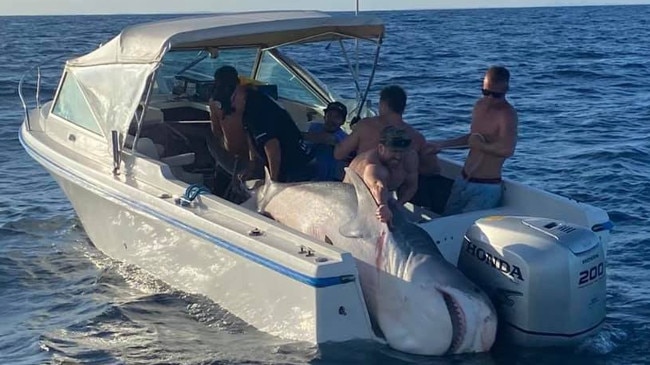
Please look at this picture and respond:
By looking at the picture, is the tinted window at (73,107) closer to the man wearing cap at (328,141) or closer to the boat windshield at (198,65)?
the boat windshield at (198,65)

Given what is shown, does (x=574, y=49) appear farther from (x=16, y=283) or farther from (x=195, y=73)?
(x=16, y=283)

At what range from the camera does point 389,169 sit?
6.52m

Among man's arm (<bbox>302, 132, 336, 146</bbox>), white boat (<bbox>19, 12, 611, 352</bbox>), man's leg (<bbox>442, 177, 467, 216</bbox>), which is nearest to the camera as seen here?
white boat (<bbox>19, 12, 611, 352</bbox>)

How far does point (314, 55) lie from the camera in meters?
30.0

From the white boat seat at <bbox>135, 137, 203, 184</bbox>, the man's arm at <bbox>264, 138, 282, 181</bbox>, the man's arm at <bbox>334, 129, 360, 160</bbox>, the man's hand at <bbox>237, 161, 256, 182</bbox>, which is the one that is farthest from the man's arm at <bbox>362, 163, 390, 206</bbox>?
the white boat seat at <bbox>135, 137, 203, 184</bbox>

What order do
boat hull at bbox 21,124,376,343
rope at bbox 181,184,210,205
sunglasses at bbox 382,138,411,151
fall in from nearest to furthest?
boat hull at bbox 21,124,376,343, sunglasses at bbox 382,138,411,151, rope at bbox 181,184,210,205

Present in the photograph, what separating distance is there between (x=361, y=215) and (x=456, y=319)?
2.80 ft

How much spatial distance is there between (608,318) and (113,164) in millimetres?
3734

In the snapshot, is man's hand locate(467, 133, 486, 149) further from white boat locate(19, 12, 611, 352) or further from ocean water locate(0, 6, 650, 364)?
ocean water locate(0, 6, 650, 364)

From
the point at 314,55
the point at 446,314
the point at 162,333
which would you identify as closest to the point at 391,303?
the point at 446,314

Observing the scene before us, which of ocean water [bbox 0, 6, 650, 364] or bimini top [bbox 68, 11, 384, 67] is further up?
bimini top [bbox 68, 11, 384, 67]

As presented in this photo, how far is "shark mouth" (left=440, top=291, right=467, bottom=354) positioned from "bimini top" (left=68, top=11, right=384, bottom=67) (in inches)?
110

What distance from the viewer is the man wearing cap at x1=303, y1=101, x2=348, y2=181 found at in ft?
25.8

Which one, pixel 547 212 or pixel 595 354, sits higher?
pixel 547 212
